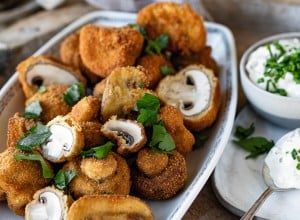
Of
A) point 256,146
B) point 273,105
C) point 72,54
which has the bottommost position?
point 256,146

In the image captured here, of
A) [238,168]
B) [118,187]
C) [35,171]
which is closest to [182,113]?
[238,168]

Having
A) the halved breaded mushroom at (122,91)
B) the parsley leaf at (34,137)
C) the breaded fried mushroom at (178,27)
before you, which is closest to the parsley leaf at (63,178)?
the parsley leaf at (34,137)

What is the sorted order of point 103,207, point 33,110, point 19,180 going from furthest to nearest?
point 33,110, point 19,180, point 103,207

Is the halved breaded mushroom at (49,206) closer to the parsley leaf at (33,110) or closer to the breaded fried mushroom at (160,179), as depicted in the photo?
the breaded fried mushroom at (160,179)

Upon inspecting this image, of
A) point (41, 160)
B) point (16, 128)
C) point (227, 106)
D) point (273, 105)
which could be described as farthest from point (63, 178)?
point (273, 105)

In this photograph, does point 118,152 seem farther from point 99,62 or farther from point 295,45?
point 295,45

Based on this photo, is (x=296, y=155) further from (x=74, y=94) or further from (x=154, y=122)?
(x=74, y=94)

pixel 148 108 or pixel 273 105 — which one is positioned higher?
pixel 148 108
